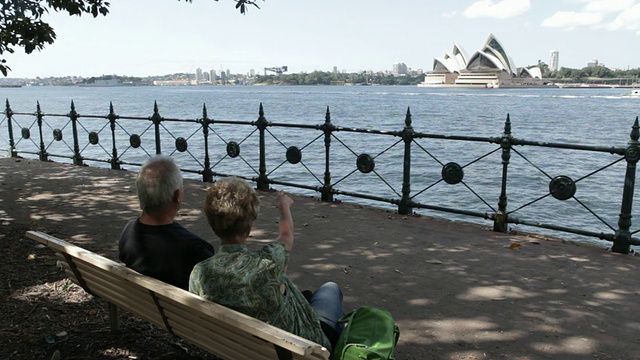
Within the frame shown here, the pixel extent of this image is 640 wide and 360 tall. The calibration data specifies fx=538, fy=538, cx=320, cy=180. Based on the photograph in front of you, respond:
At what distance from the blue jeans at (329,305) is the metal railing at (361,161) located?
152 inches

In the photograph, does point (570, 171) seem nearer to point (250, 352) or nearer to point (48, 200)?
point (48, 200)

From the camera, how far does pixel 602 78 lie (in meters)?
163

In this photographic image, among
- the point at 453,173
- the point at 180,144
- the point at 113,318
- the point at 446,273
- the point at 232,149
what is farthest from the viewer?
the point at 180,144

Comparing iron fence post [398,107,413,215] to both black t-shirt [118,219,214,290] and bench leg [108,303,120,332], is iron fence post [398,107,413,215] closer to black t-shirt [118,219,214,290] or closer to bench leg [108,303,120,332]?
bench leg [108,303,120,332]

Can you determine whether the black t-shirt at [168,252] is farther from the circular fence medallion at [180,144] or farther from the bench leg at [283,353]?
the circular fence medallion at [180,144]

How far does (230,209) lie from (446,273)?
3316mm

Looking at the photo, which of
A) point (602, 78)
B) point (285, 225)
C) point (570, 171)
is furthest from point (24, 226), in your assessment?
point (602, 78)

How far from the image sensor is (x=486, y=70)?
401 ft

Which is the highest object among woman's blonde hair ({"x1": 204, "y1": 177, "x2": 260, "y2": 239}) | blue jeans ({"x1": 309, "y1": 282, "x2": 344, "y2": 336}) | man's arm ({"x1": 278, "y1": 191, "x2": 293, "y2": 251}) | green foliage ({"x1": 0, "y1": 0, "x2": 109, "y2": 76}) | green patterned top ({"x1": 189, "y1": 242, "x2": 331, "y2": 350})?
green foliage ({"x1": 0, "y1": 0, "x2": 109, "y2": 76})

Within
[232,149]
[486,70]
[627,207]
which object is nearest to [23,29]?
[232,149]

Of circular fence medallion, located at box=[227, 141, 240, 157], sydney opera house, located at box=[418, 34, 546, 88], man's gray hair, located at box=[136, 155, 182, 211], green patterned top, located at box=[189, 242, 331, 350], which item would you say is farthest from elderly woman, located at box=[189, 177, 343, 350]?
sydney opera house, located at box=[418, 34, 546, 88]

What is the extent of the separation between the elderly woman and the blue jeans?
35 cm

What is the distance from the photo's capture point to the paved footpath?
4.05 metres

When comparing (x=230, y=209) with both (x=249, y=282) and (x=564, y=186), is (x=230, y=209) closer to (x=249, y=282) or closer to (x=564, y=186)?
(x=249, y=282)
